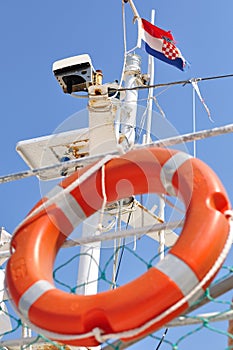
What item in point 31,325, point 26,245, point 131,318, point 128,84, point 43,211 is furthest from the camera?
point 128,84

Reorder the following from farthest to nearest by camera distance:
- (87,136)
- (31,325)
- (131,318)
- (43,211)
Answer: (87,136) < (43,211) < (31,325) < (131,318)

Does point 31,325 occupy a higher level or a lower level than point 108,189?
lower

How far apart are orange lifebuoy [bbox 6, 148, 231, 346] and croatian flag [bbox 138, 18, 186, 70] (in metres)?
3.96

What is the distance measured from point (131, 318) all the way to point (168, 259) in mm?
202

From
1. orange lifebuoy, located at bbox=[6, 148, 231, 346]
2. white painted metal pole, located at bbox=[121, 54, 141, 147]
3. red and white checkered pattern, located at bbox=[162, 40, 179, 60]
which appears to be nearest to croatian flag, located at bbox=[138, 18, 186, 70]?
red and white checkered pattern, located at bbox=[162, 40, 179, 60]

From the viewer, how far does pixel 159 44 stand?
19.9 feet

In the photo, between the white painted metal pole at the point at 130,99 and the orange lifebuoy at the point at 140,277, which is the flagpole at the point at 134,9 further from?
the orange lifebuoy at the point at 140,277

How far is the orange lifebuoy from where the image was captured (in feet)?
5.60

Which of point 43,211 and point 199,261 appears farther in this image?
point 43,211

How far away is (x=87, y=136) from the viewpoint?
4.11m

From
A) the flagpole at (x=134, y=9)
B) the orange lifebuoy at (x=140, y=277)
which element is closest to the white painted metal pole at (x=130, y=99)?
the flagpole at (x=134, y=9)

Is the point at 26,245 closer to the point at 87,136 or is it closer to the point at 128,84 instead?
the point at 87,136

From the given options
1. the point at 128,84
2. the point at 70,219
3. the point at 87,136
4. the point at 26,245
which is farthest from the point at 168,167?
the point at 128,84

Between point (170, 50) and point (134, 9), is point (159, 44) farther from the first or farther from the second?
point (134, 9)
